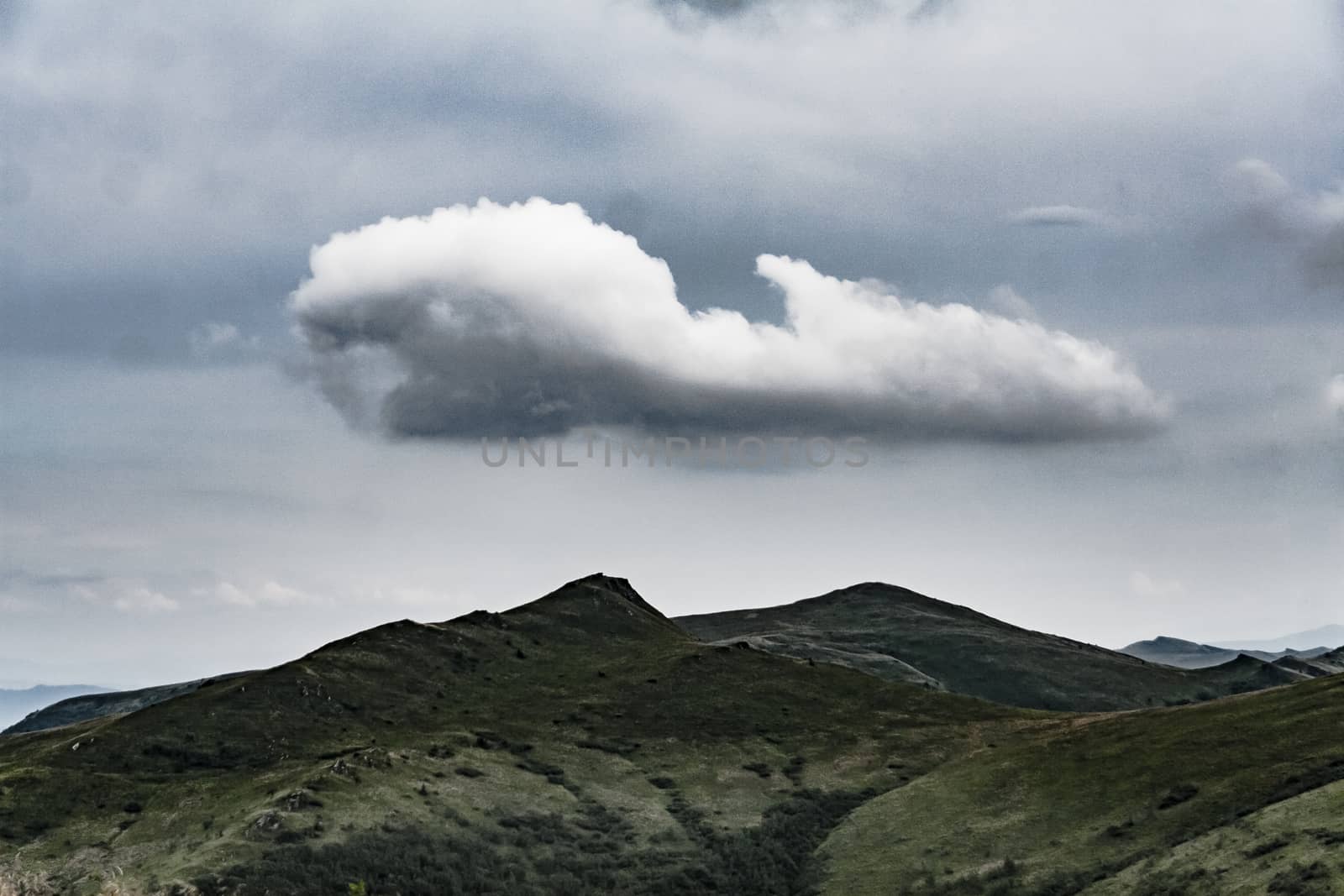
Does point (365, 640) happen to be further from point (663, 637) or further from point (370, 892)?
point (370, 892)

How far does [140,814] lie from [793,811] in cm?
4814

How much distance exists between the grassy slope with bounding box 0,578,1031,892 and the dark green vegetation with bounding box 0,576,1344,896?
32 centimetres

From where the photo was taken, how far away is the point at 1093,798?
7981 centimetres

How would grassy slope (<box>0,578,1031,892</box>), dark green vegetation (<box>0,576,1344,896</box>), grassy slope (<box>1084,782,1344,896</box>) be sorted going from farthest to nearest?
grassy slope (<box>0,578,1031,892</box>)
dark green vegetation (<box>0,576,1344,896</box>)
grassy slope (<box>1084,782,1344,896</box>)

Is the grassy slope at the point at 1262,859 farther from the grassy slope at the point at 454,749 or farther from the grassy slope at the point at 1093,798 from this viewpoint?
the grassy slope at the point at 454,749

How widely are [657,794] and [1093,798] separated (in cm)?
3486

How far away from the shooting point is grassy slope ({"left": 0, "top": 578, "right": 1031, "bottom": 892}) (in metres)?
78.4

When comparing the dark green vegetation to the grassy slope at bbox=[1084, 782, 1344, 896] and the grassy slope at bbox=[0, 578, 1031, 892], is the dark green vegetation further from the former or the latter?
the grassy slope at bbox=[0, 578, 1031, 892]

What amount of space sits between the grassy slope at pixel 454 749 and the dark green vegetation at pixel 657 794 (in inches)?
12.5

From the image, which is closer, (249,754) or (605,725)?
(249,754)

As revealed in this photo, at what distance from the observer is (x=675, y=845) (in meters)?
85.2

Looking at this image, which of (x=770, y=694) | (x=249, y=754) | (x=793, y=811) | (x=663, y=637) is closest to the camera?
(x=793, y=811)

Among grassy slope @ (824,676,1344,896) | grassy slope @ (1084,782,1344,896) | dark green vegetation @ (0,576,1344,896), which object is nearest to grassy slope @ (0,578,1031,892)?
dark green vegetation @ (0,576,1344,896)

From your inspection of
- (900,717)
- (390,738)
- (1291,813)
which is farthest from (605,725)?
(1291,813)
